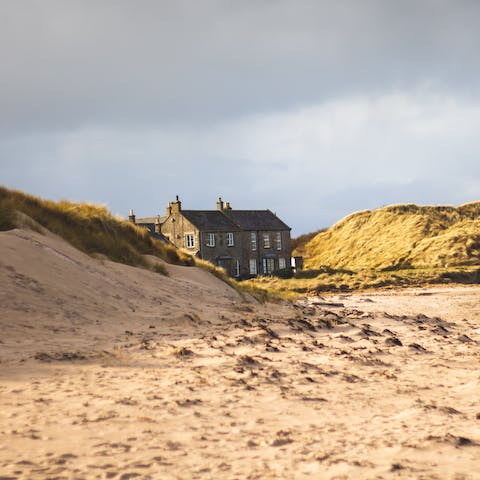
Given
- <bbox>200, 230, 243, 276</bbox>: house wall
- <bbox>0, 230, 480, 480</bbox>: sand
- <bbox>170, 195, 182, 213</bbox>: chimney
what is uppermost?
<bbox>170, 195, 182, 213</bbox>: chimney

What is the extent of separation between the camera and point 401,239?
65.3m

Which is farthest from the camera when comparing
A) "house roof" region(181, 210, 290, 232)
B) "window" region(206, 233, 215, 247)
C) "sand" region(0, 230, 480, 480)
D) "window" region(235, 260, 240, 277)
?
"window" region(235, 260, 240, 277)

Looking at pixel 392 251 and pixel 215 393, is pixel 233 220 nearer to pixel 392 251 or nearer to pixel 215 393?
pixel 392 251

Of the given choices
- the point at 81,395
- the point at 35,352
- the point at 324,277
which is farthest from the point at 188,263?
the point at 324,277

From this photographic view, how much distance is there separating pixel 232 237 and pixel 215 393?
169 feet

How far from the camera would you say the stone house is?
56.9m

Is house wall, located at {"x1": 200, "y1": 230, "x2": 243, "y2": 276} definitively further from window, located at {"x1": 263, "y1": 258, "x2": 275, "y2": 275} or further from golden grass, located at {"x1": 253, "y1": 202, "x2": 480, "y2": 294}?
golden grass, located at {"x1": 253, "y1": 202, "x2": 480, "y2": 294}

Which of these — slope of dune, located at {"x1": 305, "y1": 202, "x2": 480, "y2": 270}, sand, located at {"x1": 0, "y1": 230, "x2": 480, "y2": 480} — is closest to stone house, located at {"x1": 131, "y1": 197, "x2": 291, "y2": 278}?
slope of dune, located at {"x1": 305, "y1": 202, "x2": 480, "y2": 270}

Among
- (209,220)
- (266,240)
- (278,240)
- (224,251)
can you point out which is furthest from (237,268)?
(278,240)

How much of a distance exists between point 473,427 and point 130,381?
383 cm

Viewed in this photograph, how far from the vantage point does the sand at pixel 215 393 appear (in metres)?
4.74

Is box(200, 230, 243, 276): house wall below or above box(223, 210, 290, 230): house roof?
below

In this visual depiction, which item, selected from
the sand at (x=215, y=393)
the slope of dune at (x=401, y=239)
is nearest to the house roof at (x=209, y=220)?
the slope of dune at (x=401, y=239)

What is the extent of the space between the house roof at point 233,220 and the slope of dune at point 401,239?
8.86 metres
